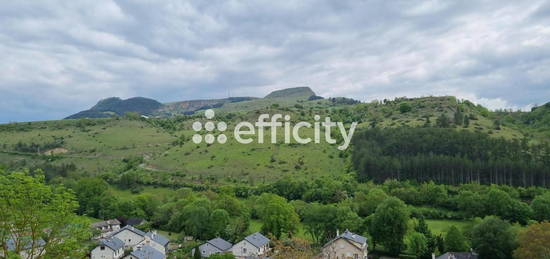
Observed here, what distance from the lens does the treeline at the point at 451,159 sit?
85.2m

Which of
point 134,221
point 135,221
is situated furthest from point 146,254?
point 134,221

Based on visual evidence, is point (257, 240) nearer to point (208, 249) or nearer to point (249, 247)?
point (249, 247)

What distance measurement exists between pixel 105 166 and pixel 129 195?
29.9 metres

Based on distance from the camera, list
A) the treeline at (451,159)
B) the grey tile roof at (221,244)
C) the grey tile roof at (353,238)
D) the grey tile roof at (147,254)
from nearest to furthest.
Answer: the grey tile roof at (147,254)
the grey tile roof at (353,238)
the grey tile roof at (221,244)
the treeline at (451,159)

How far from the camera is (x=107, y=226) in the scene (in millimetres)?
70938

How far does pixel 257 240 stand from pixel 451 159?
2215 inches

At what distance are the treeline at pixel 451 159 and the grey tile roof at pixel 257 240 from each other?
147 ft

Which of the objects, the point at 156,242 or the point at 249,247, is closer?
the point at 249,247

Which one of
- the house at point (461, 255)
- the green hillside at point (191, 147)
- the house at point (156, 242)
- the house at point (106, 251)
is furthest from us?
the green hillside at point (191, 147)

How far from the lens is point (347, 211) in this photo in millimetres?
59062

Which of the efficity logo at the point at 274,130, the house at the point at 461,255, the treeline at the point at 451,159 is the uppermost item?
the efficity logo at the point at 274,130

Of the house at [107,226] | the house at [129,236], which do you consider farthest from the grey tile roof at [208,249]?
the house at [107,226]

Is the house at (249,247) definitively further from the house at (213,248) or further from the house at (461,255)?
the house at (461,255)

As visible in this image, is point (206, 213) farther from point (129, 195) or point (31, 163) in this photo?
point (31, 163)
